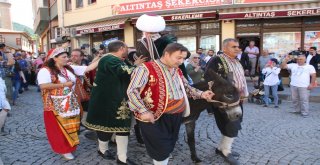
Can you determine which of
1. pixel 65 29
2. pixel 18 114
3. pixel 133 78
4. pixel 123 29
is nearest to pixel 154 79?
pixel 133 78

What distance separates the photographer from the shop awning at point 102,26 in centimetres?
1610

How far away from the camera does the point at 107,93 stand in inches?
170

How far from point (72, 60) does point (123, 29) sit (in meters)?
11.3

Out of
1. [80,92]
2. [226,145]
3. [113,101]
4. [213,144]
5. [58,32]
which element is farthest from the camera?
[58,32]

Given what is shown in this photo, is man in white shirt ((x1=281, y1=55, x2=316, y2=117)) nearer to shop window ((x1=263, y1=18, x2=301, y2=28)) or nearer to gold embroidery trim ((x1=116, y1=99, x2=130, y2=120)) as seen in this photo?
gold embroidery trim ((x1=116, y1=99, x2=130, y2=120))

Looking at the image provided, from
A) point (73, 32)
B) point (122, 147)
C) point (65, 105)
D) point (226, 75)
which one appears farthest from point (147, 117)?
point (73, 32)

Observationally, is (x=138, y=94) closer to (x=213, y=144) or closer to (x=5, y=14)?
(x=213, y=144)

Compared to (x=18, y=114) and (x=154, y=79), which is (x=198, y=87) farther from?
(x=18, y=114)

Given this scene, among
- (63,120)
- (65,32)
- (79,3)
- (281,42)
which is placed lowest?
(63,120)

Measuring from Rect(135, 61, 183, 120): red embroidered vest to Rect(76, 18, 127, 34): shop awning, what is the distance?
1299 cm

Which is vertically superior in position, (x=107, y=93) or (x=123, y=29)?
(x=123, y=29)

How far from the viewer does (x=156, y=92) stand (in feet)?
10.7

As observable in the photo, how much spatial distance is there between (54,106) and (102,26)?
13.1 metres

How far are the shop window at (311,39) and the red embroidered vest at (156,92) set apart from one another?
11.7 m
